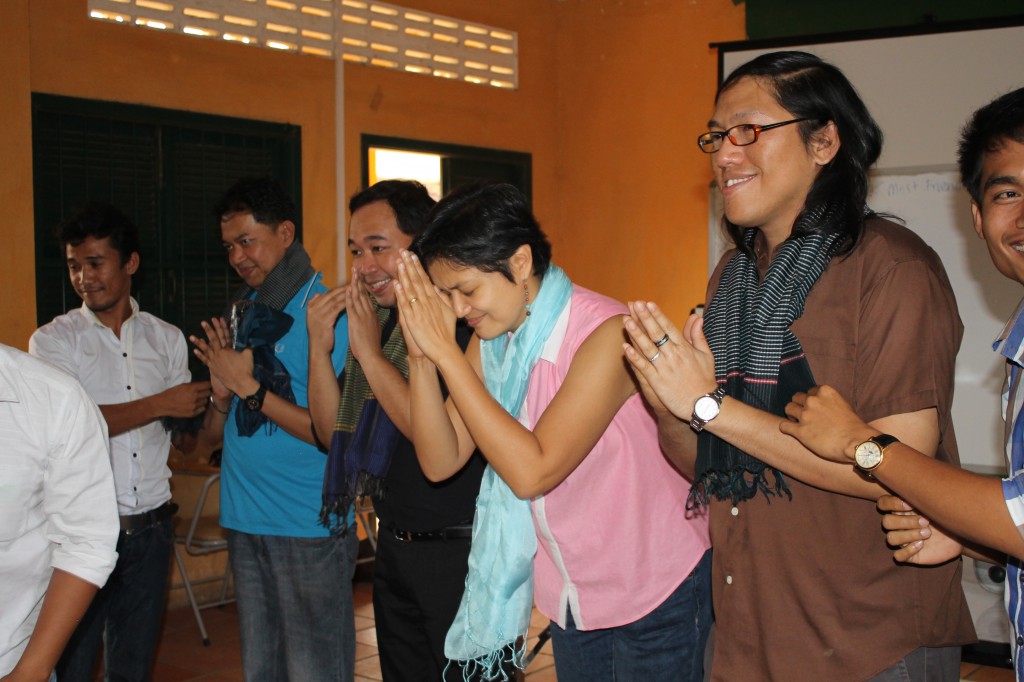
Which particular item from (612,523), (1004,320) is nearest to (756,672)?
(612,523)

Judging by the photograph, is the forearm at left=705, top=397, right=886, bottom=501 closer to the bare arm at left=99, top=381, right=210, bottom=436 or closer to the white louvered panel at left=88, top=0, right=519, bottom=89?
the bare arm at left=99, top=381, right=210, bottom=436

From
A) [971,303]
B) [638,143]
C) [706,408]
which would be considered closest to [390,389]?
[706,408]

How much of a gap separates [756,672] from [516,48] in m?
6.06

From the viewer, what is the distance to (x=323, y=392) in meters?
2.78

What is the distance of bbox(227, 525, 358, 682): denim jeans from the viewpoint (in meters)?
2.73

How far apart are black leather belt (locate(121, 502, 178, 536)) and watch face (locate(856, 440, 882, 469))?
2393 mm

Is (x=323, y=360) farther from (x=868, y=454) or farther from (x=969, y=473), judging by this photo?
(x=969, y=473)

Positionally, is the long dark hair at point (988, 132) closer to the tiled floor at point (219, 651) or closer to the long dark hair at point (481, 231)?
the long dark hair at point (481, 231)

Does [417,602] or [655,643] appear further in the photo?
[417,602]

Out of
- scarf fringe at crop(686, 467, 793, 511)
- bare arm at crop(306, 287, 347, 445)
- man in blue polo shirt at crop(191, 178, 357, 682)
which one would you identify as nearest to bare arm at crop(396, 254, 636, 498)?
scarf fringe at crop(686, 467, 793, 511)

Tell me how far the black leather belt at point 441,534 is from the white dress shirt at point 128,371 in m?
1.16

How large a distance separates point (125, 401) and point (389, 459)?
128cm

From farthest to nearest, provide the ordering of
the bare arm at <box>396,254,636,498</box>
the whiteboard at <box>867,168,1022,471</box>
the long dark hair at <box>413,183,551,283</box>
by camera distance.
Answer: the whiteboard at <box>867,168,1022,471</box>
the long dark hair at <box>413,183,551,283</box>
the bare arm at <box>396,254,636,498</box>

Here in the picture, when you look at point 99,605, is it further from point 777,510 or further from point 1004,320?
point 1004,320
